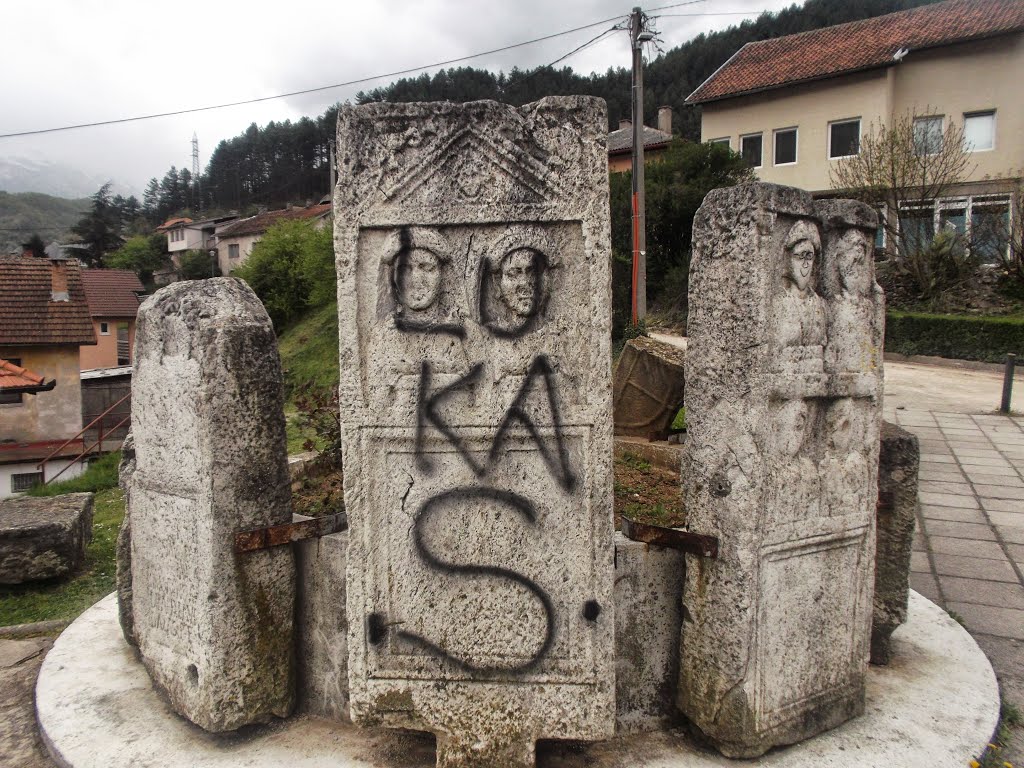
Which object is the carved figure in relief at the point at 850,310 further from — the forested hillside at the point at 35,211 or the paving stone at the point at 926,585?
the forested hillside at the point at 35,211

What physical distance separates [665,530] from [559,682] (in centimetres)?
67

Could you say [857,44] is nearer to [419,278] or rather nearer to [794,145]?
[794,145]

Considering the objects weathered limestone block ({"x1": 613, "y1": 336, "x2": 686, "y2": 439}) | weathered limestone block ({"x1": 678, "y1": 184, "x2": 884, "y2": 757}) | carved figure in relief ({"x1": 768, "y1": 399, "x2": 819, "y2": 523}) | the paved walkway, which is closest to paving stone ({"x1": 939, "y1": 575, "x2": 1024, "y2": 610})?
the paved walkway

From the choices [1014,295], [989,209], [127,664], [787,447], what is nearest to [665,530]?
[787,447]

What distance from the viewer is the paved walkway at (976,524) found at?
12.6 ft

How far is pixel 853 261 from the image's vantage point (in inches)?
105

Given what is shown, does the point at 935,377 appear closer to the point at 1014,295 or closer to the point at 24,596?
the point at 1014,295

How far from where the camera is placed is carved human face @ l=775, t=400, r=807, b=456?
2.53m

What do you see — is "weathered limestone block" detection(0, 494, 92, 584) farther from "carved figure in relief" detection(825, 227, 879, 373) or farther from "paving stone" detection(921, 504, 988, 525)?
"paving stone" detection(921, 504, 988, 525)

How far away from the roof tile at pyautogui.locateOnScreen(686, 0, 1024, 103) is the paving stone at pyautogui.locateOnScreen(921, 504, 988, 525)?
21735mm

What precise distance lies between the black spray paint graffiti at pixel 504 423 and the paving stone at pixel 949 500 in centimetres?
511

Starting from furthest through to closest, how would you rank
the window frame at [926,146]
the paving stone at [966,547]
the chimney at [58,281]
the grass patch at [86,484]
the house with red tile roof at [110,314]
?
1. the house with red tile roof at [110,314]
2. the window frame at [926,146]
3. the chimney at [58,281]
4. the grass patch at [86,484]
5. the paving stone at [966,547]

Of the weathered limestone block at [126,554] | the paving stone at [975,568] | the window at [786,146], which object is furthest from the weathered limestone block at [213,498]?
the window at [786,146]

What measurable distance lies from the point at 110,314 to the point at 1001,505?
3637 centimetres
